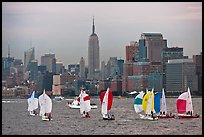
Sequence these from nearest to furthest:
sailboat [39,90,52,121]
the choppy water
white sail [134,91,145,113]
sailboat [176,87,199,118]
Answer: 1. the choppy water
2. sailboat [176,87,199,118]
3. white sail [134,91,145,113]
4. sailboat [39,90,52,121]

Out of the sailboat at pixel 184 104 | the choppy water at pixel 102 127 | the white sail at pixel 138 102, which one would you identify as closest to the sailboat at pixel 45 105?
the choppy water at pixel 102 127

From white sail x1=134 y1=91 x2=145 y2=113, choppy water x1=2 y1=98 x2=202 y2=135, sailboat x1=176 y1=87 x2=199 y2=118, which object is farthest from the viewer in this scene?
white sail x1=134 y1=91 x2=145 y2=113

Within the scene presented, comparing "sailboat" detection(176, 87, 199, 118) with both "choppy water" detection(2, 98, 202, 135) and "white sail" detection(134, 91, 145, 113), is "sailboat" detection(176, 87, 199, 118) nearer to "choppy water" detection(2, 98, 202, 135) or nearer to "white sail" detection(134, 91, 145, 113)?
"choppy water" detection(2, 98, 202, 135)

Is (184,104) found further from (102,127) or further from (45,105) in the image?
(45,105)

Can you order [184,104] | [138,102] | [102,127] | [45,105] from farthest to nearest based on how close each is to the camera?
[45,105] < [138,102] < [184,104] < [102,127]

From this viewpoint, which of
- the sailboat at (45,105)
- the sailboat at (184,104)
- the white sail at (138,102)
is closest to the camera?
the sailboat at (184,104)

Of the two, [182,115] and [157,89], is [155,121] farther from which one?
[157,89]

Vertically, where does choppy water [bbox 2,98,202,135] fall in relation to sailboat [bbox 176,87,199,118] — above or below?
below

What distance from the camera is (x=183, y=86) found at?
167750 mm

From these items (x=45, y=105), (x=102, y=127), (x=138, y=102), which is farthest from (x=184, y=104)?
(x=45, y=105)

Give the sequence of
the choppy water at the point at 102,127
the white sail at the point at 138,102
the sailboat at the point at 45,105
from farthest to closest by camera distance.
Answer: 1. the sailboat at the point at 45,105
2. the white sail at the point at 138,102
3. the choppy water at the point at 102,127

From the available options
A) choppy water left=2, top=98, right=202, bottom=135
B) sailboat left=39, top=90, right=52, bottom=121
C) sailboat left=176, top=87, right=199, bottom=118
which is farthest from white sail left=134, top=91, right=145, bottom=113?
sailboat left=39, top=90, right=52, bottom=121

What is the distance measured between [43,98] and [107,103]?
6.85m

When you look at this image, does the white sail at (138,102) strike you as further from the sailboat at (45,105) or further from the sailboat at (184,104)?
the sailboat at (45,105)
